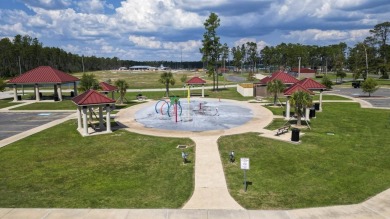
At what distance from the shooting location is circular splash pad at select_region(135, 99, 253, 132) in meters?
32.3

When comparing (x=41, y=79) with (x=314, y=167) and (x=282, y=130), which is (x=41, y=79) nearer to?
(x=282, y=130)

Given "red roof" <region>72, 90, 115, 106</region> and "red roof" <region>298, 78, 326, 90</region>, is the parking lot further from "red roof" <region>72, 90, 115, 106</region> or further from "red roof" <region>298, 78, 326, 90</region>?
"red roof" <region>298, 78, 326, 90</region>

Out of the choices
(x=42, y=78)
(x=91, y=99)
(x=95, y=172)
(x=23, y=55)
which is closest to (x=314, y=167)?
(x=95, y=172)

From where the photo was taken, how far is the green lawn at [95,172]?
51.0ft

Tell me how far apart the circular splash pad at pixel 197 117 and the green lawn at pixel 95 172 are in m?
5.38

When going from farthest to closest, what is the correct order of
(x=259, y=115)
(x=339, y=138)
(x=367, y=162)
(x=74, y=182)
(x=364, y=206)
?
1. (x=259, y=115)
2. (x=339, y=138)
3. (x=367, y=162)
4. (x=74, y=182)
5. (x=364, y=206)

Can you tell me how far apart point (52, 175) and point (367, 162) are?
829 inches

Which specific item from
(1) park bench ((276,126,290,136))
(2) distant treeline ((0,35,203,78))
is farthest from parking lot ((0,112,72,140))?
(2) distant treeline ((0,35,203,78))

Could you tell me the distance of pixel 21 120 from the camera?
37.8 meters

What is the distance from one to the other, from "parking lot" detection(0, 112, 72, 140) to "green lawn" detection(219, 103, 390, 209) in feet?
73.2

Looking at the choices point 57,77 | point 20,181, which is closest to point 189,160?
point 20,181

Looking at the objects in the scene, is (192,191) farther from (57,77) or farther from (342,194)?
(57,77)

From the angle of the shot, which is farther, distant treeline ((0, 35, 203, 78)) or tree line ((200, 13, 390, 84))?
distant treeline ((0, 35, 203, 78))

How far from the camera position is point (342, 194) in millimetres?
15875
